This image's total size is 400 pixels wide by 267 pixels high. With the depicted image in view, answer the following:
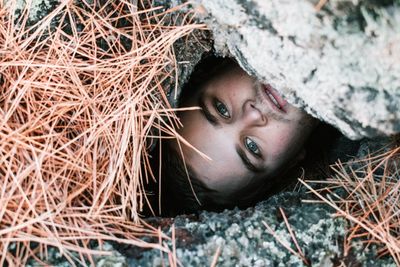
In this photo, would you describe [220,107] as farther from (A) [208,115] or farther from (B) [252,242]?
(B) [252,242]

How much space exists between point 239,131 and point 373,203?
59cm

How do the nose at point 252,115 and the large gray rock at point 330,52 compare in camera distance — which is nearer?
the large gray rock at point 330,52

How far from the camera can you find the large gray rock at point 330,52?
1.03 meters

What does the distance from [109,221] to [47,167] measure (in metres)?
0.21

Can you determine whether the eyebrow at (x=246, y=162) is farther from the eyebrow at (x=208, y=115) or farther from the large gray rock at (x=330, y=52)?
the large gray rock at (x=330, y=52)

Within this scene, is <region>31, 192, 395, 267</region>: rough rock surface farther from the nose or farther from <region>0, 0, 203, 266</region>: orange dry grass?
the nose

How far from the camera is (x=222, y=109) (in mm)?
1783

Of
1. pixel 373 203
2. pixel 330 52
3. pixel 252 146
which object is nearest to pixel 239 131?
pixel 252 146

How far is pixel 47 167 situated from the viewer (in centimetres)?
118

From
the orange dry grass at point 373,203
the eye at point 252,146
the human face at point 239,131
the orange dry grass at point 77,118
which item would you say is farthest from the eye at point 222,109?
the orange dry grass at point 373,203

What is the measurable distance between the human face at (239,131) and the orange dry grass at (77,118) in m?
0.29

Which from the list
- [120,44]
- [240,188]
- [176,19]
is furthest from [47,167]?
[240,188]

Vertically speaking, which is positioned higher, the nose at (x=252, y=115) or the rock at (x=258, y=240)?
the nose at (x=252, y=115)

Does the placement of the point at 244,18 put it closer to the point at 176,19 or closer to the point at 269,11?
the point at 269,11
